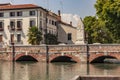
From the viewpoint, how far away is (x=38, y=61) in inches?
2366

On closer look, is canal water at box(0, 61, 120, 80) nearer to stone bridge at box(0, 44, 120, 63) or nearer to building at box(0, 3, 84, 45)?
stone bridge at box(0, 44, 120, 63)

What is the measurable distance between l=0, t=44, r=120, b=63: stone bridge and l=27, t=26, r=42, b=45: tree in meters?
8.59

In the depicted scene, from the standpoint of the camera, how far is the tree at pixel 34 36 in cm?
7188

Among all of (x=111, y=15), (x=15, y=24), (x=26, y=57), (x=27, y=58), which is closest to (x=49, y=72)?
(x=111, y=15)

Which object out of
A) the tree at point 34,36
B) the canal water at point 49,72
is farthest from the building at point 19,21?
the canal water at point 49,72

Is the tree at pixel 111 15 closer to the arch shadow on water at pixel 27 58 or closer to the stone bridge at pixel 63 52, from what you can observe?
the stone bridge at pixel 63 52

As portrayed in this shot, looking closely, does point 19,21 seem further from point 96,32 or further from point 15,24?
point 96,32

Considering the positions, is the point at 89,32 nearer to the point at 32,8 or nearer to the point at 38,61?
the point at 32,8

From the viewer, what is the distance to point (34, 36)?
7238cm

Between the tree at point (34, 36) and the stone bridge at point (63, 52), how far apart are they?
8.59 m

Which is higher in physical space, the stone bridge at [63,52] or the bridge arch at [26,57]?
the stone bridge at [63,52]

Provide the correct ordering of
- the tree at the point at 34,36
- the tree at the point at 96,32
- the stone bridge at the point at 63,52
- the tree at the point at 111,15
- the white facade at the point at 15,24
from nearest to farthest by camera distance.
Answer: the tree at the point at 111,15, the stone bridge at the point at 63,52, the tree at the point at 34,36, the white facade at the point at 15,24, the tree at the point at 96,32

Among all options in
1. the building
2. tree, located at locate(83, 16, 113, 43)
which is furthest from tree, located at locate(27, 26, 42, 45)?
tree, located at locate(83, 16, 113, 43)

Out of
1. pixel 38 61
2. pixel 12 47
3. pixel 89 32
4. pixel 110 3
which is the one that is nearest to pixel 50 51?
pixel 38 61
